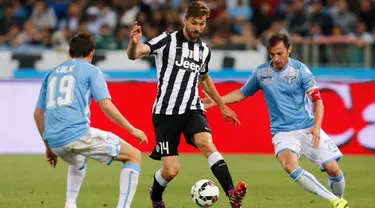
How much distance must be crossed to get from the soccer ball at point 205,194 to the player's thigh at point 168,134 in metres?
0.47

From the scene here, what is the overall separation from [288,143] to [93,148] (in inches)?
81.5

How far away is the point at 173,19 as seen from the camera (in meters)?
19.2

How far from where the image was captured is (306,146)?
27.9 feet

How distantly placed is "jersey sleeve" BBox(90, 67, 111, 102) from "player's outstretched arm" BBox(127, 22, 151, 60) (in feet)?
2.03

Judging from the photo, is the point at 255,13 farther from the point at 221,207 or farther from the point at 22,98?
the point at 221,207

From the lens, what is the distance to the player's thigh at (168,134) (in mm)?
8617

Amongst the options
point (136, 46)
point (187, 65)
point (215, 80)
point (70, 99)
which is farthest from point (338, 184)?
point (215, 80)

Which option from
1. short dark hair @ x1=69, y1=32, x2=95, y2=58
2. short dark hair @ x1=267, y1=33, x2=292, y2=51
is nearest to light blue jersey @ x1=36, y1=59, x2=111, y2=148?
short dark hair @ x1=69, y1=32, x2=95, y2=58

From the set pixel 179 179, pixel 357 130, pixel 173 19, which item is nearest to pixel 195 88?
pixel 179 179

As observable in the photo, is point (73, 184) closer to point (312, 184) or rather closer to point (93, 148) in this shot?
point (93, 148)

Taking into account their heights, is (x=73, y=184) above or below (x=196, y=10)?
below

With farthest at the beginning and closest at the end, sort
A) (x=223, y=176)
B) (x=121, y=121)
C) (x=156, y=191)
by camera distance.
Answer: (x=156, y=191) < (x=223, y=176) < (x=121, y=121)

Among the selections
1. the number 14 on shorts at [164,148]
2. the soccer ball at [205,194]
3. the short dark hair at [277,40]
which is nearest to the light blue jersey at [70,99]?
the number 14 on shorts at [164,148]

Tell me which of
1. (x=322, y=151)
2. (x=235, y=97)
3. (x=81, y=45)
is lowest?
(x=322, y=151)
